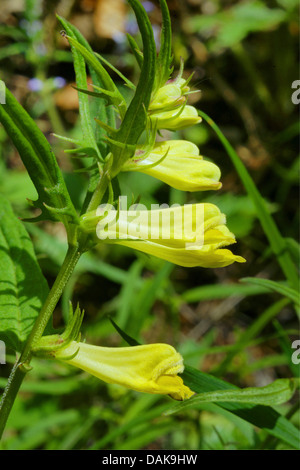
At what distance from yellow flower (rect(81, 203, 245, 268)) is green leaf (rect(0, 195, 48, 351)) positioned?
186mm

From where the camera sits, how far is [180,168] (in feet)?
2.76

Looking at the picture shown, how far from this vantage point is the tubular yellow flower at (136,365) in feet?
2.58

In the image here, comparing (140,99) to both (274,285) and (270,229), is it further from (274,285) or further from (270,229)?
(270,229)

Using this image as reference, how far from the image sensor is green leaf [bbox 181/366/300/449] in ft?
Answer: 3.11

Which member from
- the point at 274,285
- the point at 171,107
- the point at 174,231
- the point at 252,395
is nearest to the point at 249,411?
the point at 252,395

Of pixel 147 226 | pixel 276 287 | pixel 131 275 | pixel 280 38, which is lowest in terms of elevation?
pixel 131 275

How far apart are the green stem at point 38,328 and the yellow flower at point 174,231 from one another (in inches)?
2.4

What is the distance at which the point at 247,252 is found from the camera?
273 cm

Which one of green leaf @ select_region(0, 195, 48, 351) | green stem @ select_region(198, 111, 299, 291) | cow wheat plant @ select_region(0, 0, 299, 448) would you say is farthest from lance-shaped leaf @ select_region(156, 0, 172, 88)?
green stem @ select_region(198, 111, 299, 291)

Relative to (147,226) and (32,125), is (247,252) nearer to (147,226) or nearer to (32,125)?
(147,226)

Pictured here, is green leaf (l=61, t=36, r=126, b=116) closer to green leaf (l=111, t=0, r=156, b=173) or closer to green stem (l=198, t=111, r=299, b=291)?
green leaf (l=111, t=0, r=156, b=173)

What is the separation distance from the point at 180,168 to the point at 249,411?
1.61ft
